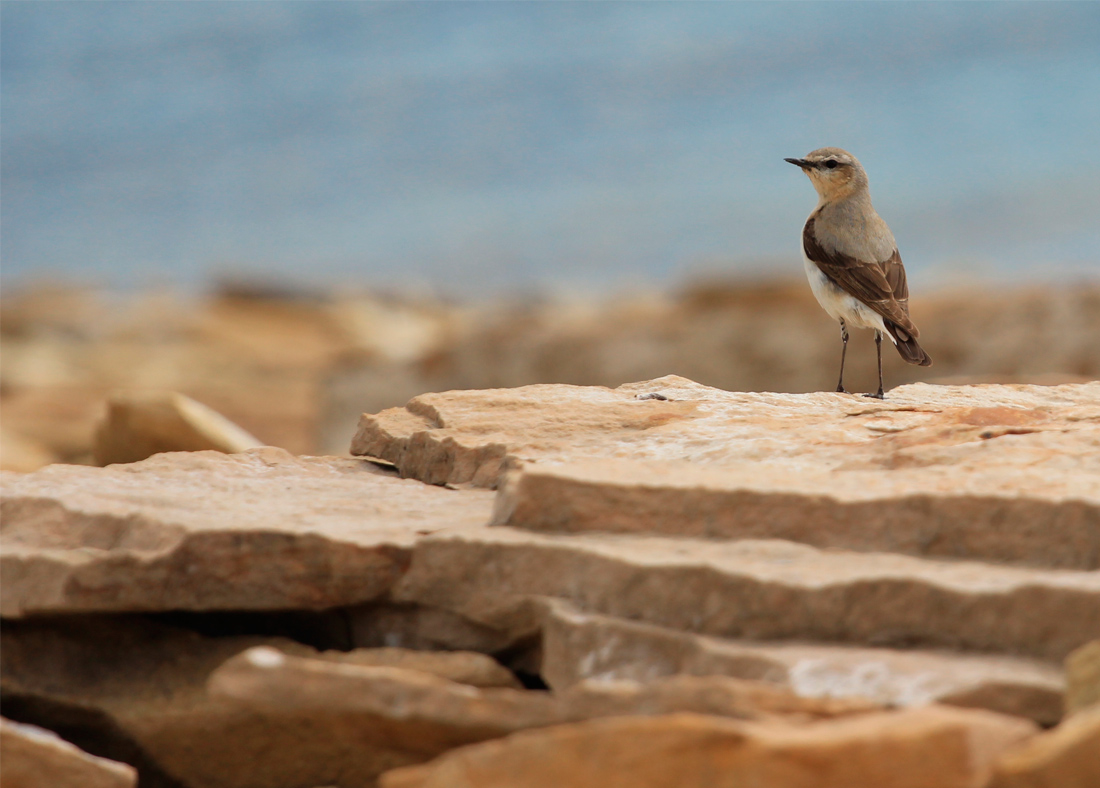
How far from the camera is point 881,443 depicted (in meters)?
4.26

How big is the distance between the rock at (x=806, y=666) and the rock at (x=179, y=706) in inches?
12.4

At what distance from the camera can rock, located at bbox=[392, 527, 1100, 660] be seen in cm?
297

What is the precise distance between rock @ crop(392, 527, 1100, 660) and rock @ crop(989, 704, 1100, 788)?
583mm

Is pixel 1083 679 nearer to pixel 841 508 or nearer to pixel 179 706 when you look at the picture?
pixel 841 508

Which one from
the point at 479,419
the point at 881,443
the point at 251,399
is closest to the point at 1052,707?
the point at 881,443

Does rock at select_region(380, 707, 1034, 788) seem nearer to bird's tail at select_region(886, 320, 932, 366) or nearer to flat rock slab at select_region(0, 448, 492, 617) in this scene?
flat rock slab at select_region(0, 448, 492, 617)

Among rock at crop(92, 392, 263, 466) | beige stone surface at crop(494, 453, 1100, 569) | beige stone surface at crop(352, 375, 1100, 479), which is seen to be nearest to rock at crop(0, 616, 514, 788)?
beige stone surface at crop(494, 453, 1100, 569)

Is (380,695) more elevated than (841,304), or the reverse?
(841,304)

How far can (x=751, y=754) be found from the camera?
2.37m

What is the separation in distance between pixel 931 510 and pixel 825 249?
418cm

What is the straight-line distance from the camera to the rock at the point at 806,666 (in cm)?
276

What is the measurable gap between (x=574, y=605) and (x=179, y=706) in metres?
1.27

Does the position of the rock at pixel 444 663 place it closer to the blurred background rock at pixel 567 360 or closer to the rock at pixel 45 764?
the rock at pixel 45 764

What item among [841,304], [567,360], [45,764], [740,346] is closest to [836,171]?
[841,304]
